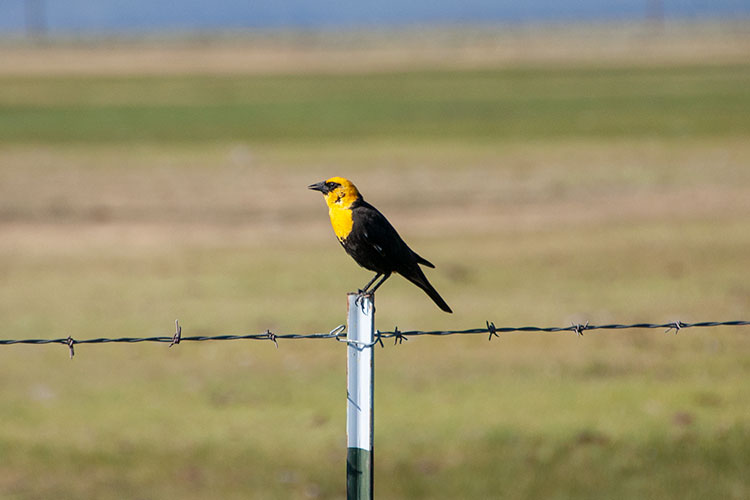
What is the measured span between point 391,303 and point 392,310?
0.43 m

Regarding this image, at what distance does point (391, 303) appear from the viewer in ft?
46.9

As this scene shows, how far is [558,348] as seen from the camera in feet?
39.1

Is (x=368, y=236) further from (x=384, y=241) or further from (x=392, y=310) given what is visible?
(x=392, y=310)

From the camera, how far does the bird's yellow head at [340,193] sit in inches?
240

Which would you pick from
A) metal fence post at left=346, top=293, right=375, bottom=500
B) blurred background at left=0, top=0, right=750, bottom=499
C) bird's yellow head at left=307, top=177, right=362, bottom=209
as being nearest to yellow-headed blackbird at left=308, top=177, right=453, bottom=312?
bird's yellow head at left=307, top=177, right=362, bottom=209

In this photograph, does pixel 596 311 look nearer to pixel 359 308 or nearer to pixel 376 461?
pixel 376 461

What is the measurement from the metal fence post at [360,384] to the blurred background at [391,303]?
398 centimetres

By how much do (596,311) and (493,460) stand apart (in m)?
4.93

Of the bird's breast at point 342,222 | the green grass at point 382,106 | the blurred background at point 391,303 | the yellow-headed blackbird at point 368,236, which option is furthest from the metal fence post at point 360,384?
the green grass at point 382,106

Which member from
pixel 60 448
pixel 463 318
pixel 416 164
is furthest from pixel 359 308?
pixel 416 164

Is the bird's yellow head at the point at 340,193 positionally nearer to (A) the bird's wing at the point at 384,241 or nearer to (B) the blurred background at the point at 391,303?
(A) the bird's wing at the point at 384,241

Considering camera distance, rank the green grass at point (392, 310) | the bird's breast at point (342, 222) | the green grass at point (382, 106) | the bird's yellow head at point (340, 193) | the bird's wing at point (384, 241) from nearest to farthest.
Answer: the bird's wing at point (384, 241), the bird's breast at point (342, 222), the bird's yellow head at point (340, 193), the green grass at point (392, 310), the green grass at point (382, 106)

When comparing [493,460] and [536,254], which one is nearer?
[493,460]

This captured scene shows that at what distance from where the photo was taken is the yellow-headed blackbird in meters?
5.84
